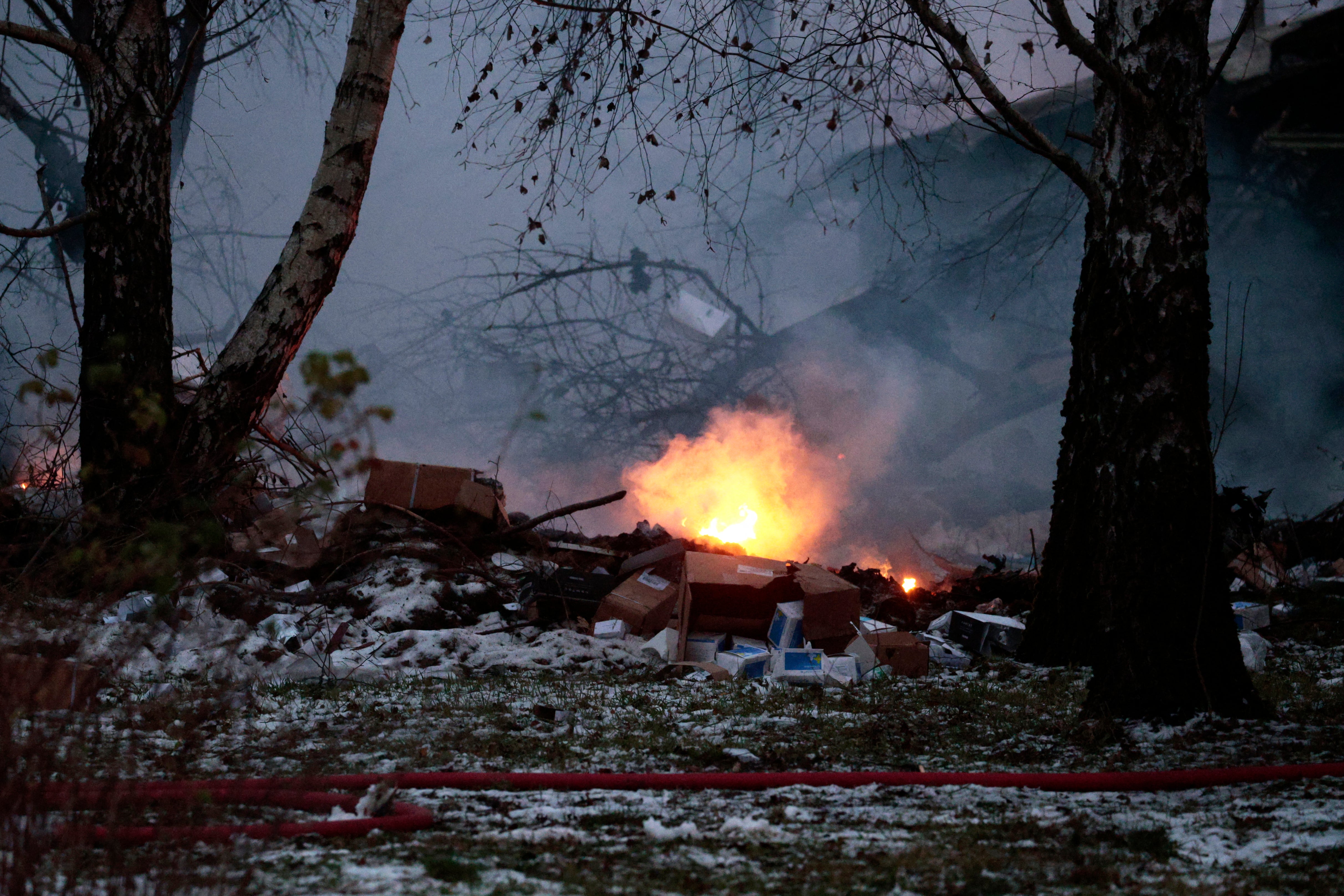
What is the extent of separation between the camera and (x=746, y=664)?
4145mm

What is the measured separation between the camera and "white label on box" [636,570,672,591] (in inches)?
196

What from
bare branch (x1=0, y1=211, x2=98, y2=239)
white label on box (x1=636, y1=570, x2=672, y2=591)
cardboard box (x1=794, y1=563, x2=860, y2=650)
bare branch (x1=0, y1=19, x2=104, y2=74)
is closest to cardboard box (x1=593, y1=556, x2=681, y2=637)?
white label on box (x1=636, y1=570, x2=672, y2=591)

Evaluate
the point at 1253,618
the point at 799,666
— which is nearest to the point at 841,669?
the point at 799,666

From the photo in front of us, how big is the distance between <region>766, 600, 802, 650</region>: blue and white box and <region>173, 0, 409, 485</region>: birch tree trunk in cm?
279

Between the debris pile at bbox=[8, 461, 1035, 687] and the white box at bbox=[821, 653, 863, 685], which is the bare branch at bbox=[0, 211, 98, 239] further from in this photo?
the white box at bbox=[821, 653, 863, 685]

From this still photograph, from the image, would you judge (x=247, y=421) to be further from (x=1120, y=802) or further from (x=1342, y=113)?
(x=1342, y=113)

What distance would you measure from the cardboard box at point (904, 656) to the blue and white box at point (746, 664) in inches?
20.5

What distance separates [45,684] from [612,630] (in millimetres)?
2927

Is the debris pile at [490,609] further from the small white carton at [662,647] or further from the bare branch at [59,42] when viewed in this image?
the bare branch at [59,42]

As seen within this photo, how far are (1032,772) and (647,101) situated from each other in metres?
7.12

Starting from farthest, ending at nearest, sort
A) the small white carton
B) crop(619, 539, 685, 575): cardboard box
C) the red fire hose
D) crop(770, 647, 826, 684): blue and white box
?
crop(619, 539, 685, 575): cardboard box → the small white carton → crop(770, 647, 826, 684): blue and white box → the red fire hose

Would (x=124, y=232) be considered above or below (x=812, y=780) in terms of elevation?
above

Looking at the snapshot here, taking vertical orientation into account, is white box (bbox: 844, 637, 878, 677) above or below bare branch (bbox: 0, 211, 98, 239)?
below

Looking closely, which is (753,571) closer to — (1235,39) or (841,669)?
(841,669)
